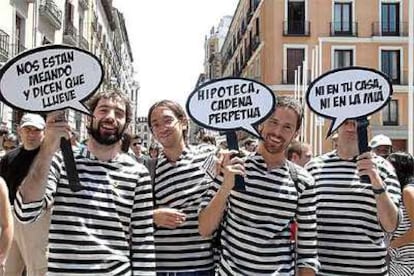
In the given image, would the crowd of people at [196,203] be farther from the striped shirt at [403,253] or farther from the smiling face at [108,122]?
the striped shirt at [403,253]

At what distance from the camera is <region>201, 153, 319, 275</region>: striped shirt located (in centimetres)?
350

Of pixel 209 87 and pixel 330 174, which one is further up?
pixel 209 87

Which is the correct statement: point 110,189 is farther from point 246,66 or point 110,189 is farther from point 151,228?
point 246,66

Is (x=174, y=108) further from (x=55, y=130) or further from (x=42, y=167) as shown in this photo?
(x=42, y=167)

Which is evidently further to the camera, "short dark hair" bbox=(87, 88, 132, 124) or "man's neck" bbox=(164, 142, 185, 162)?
"man's neck" bbox=(164, 142, 185, 162)

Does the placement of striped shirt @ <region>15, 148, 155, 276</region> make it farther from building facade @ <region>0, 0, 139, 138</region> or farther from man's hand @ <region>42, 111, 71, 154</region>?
building facade @ <region>0, 0, 139, 138</region>

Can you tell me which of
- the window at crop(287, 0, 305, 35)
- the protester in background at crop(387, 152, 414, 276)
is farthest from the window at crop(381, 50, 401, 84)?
the protester in background at crop(387, 152, 414, 276)

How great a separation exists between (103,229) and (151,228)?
26cm

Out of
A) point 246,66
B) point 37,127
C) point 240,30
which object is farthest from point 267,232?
point 240,30

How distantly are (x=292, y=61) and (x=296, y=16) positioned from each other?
2.83 m

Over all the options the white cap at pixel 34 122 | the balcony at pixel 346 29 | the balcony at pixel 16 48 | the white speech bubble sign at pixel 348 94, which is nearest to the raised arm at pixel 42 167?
the white speech bubble sign at pixel 348 94

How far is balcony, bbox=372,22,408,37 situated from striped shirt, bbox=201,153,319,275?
38842mm

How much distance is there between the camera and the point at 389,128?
38.6m

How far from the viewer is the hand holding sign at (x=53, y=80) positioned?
10.8ft
